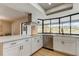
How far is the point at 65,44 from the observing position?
10.9 feet

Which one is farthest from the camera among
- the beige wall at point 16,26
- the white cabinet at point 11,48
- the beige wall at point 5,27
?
the beige wall at point 16,26

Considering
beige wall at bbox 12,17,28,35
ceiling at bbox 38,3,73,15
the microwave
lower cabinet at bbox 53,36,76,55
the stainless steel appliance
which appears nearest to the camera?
beige wall at bbox 12,17,28,35

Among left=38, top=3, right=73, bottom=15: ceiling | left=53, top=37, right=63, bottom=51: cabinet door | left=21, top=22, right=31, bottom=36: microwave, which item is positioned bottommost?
left=53, top=37, right=63, bottom=51: cabinet door

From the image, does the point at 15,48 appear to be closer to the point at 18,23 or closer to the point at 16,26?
the point at 16,26

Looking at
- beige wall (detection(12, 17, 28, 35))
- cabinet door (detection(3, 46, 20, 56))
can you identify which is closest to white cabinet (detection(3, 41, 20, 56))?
cabinet door (detection(3, 46, 20, 56))

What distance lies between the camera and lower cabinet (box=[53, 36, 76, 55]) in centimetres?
305

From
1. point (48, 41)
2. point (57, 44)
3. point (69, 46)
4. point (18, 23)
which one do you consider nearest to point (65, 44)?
point (69, 46)

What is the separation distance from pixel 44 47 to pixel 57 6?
7.28 ft

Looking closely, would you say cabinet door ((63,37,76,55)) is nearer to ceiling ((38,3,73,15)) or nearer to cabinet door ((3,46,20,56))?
ceiling ((38,3,73,15))

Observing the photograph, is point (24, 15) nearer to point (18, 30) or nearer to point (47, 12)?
point (18, 30)

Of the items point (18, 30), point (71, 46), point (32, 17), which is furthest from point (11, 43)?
point (71, 46)

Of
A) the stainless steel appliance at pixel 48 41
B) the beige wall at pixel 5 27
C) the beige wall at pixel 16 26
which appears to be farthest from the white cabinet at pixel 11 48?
the stainless steel appliance at pixel 48 41

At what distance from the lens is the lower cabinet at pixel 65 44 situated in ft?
10.0

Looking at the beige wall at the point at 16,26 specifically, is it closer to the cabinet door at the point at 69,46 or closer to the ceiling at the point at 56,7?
the ceiling at the point at 56,7
